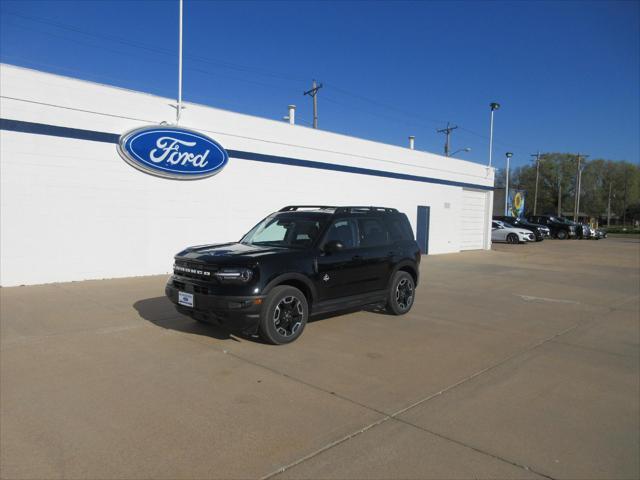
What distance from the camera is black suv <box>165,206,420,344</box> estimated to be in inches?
217

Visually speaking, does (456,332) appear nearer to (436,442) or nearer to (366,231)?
(366,231)

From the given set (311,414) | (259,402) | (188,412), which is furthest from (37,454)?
(311,414)

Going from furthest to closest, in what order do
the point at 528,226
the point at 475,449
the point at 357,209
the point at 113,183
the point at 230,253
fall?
the point at 528,226 → the point at 113,183 → the point at 357,209 → the point at 230,253 → the point at 475,449

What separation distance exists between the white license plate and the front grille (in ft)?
0.77

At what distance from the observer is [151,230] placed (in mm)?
11758

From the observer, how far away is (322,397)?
14.1 ft

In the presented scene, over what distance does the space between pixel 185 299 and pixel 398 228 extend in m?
3.78

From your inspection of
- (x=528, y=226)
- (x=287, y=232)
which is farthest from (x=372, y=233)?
(x=528, y=226)

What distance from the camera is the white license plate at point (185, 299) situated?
577 centimetres

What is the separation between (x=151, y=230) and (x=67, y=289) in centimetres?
272

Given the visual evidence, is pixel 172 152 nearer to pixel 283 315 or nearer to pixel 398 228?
pixel 398 228

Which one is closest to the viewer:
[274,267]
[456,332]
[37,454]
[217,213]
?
[37,454]

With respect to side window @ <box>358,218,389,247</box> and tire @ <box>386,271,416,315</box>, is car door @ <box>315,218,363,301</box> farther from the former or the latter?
tire @ <box>386,271,416,315</box>

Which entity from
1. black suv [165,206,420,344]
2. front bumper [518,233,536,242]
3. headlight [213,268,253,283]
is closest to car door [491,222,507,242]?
front bumper [518,233,536,242]
